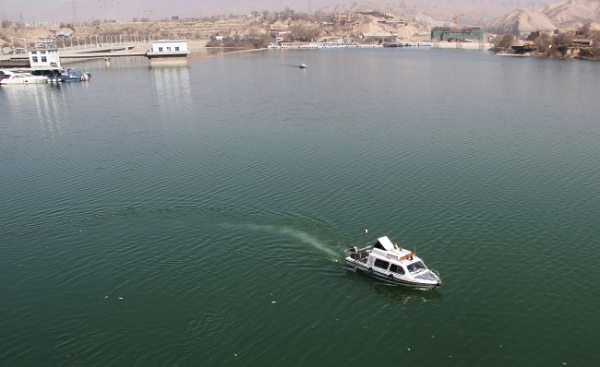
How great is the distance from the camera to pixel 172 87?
94938 millimetres

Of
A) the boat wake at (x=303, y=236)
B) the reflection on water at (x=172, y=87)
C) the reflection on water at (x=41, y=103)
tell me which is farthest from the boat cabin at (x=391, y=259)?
the reflection on water at (x=172, y=87)

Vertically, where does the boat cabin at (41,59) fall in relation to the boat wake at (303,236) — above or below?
above

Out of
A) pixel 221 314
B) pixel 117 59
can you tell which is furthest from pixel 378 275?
pixel 117 59

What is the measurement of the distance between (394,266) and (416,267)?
44.8 inches

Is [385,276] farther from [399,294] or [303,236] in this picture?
[303,236]

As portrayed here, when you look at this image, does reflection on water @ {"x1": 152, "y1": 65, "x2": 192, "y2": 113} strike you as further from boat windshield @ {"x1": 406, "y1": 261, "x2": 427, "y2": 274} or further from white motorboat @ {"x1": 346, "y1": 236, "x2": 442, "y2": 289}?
boat windshield @ {"x1": 406, "y1": 261, "x2": 427, "y2": 274}

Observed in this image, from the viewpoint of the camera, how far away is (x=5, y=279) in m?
25.0

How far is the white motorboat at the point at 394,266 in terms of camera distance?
23.4 metres

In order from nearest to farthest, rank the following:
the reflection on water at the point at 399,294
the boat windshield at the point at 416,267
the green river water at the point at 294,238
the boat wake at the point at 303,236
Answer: the green river water at the point at 294,238 → the reflection on water at the point at 399,294 → the boat windshield at the point at 416,267 → the boat wake at the point at 303,236

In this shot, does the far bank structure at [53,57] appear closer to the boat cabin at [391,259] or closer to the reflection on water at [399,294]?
the boat cabin at [391,259]

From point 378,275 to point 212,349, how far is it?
29.6 feet

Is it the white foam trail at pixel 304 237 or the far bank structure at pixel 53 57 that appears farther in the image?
the far bank structure at pixel 53 57

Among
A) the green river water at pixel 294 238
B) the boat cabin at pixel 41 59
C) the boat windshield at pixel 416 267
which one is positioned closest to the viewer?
the green river water at pixel 294 238

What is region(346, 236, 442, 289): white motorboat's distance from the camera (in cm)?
2341
